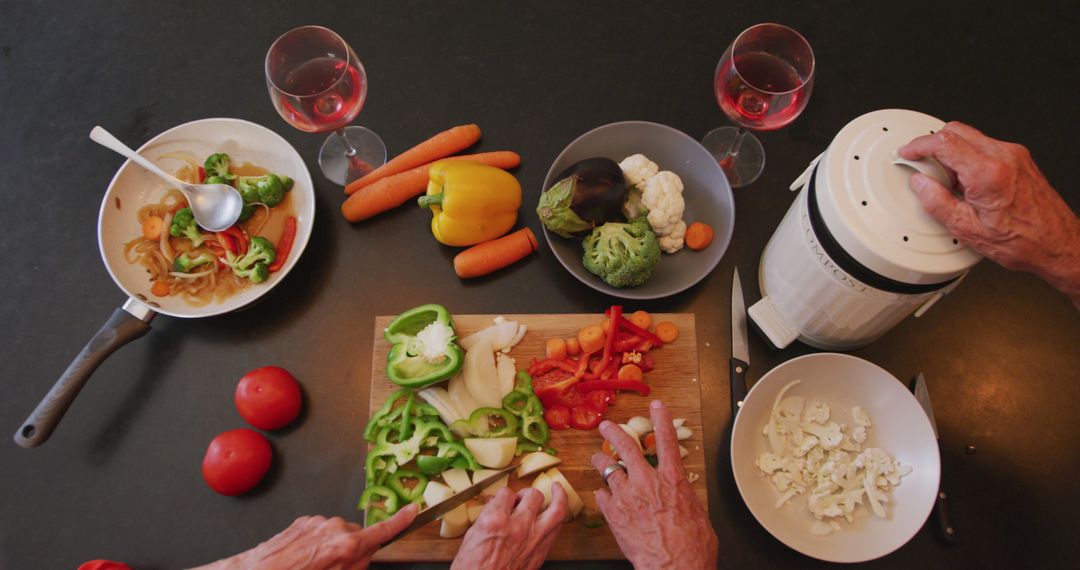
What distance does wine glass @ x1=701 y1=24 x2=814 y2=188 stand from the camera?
4.72ft

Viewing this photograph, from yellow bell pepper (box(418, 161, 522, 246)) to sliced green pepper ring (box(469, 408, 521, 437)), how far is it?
44cm

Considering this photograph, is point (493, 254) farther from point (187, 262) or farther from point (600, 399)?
point (187, 262)

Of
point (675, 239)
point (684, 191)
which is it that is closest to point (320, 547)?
point (675, 239)

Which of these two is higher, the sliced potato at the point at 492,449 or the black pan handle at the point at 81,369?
the black pan handle at the point at 81,369

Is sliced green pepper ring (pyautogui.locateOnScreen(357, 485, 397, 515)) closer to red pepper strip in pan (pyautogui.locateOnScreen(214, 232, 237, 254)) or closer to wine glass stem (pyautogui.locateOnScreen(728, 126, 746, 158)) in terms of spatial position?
red pepper strip in pan (pyautogui.locateOnScreen(214, 232, 237, 254))

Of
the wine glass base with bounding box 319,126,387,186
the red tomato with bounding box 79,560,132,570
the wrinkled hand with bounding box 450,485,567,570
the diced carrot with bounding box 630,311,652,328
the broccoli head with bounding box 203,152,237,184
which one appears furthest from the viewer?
the wine glass base with bounding box 319,126,387,186

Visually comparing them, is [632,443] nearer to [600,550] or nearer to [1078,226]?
[600,550]

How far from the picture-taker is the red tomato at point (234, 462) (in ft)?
4.74

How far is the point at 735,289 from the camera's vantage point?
159 centimetres

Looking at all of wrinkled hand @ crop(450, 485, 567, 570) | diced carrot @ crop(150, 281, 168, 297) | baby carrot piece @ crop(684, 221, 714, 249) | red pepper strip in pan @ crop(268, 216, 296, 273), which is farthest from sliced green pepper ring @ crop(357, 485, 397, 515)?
baby carrot piece @ crop(684, 221, 714, 249)

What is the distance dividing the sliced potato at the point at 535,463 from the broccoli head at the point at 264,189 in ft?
2.98

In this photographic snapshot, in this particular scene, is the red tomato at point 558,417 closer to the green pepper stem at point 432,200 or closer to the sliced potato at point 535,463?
the sliced potato at point 535,463

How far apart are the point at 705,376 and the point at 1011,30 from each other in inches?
53.6

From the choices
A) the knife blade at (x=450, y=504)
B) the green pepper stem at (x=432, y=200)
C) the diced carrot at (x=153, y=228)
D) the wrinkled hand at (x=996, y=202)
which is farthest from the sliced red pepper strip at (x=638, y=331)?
the diced carrot at (x=153, y=228)
